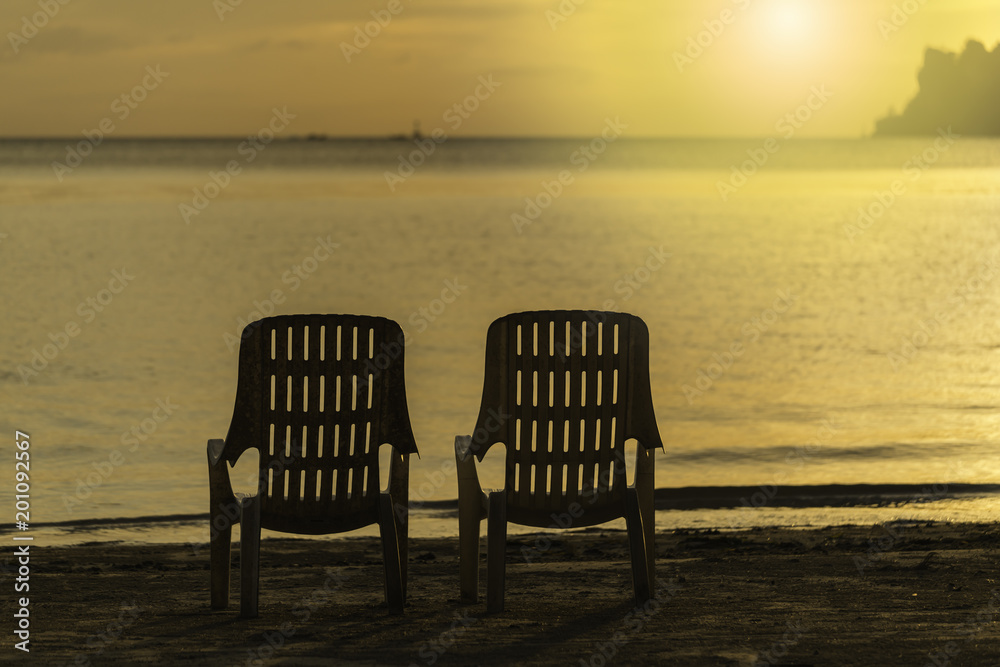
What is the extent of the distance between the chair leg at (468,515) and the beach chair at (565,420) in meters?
0.01

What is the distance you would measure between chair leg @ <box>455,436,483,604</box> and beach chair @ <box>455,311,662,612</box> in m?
0.01

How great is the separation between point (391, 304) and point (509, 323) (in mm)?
13671

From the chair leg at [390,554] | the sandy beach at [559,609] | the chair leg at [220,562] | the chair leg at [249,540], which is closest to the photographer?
the sandy beach at [559,609]

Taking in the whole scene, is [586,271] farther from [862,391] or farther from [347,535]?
[347,535]

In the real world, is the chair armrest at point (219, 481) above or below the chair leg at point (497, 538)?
above

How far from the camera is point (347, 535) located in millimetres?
6828

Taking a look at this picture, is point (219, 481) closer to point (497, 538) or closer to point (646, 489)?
point (497, 538)

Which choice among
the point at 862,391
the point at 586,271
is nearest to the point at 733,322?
the point at 862,391

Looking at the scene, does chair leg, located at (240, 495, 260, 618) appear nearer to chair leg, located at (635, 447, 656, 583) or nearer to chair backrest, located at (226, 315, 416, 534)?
chair backrest, located at (226, 315, 416, 534)

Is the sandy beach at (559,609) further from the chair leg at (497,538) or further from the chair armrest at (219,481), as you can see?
the chair armrest at (219,481)

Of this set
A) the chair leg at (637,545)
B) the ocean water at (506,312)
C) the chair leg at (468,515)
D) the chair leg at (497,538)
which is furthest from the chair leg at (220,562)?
the ocean water at (506,312)

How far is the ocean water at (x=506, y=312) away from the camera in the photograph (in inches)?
332

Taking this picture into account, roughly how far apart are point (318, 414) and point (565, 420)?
984mm

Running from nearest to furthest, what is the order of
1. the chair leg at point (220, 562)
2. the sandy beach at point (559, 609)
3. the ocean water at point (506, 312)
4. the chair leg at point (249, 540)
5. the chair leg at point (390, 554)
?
the sandy beach at point (559, 609), the chair leg at point (249, 540), the chair leg at point (390, 554), the chair leg at point (220, 562), the ocean water at point (506, 312)
